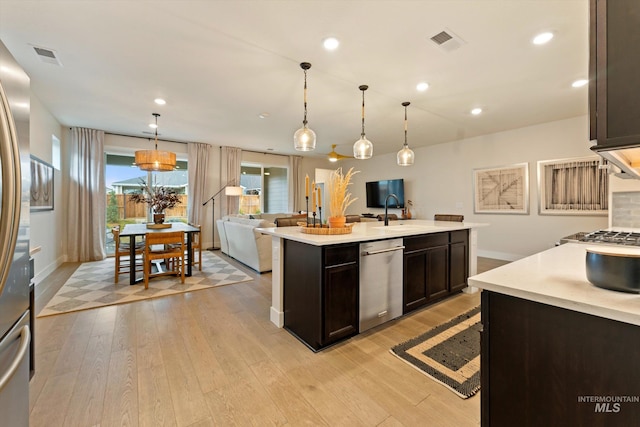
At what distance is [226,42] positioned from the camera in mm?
2473


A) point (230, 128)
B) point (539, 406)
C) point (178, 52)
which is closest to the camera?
point (539, 406)

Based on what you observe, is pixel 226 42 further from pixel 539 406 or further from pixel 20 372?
pixel 539 406

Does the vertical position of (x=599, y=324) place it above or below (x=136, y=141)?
below

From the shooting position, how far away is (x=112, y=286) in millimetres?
3688

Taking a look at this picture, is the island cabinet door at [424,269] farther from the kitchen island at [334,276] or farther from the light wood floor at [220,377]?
the light wood floor at [220,377]

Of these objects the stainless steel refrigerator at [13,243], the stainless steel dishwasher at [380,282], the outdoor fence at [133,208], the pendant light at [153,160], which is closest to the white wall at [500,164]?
the stainless steel dishwasher at [380,282]

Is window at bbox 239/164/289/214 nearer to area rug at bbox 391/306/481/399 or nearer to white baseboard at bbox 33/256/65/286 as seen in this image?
white baseboard at bbox 33/256/65/286

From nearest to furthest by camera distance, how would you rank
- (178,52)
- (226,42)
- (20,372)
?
(20,372) < (226,42) < (178,52)

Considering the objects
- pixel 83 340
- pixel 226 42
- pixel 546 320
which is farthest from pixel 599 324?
pixel 83 340

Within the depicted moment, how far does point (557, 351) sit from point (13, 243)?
5.89 feet

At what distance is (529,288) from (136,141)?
7.34 meters

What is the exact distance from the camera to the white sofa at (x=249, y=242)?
4261mm

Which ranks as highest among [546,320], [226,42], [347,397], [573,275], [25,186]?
[226,42]

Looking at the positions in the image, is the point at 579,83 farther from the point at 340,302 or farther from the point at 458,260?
the point at 340,302
